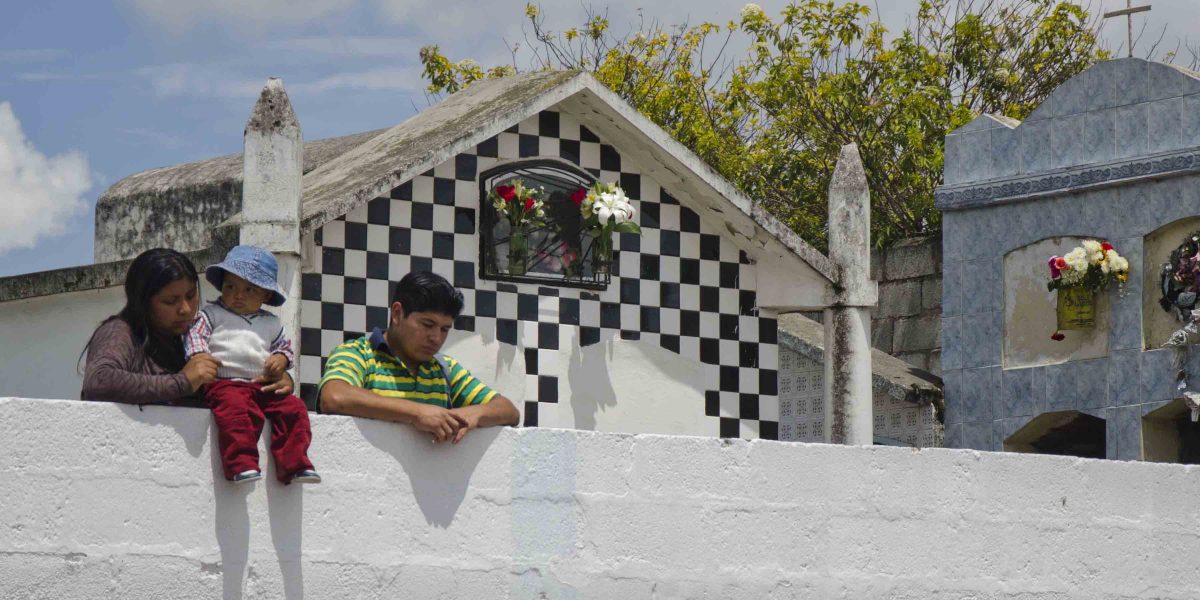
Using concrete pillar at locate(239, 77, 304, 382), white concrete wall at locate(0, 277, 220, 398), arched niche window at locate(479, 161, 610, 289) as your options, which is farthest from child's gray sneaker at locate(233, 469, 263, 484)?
arched niche window at locate(479, 161, 610, 289)

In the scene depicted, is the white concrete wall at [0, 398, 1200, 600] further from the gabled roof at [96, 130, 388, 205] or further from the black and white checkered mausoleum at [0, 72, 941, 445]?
the gabled roof at [96, 130, 388, 205]

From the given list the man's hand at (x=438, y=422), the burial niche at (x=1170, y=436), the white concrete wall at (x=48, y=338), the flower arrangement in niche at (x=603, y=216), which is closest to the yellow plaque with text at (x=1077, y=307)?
the burial niche at (x=1170, y=436)

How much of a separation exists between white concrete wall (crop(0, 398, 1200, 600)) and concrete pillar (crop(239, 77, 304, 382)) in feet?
13.8

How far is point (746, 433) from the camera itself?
14.4 meters

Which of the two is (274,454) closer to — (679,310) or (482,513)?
(482,513)

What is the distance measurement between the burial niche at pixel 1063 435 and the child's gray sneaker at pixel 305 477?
11794 millimetres

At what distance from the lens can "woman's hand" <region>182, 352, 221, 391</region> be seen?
7.16 metres

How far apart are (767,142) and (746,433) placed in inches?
418

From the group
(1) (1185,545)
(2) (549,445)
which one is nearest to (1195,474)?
(1) (1185,545)

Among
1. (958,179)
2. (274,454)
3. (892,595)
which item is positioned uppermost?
(958,179)

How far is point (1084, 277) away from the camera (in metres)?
17.6

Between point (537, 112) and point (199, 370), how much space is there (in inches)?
264

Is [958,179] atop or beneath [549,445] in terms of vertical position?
atop

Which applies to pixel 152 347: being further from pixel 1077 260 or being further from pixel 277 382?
pixel 1077 260
